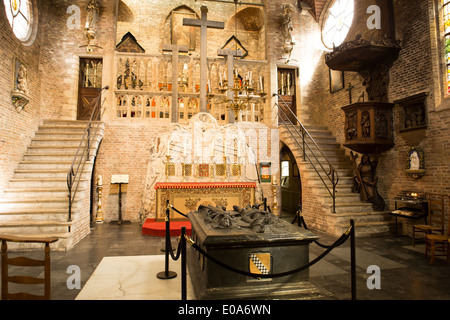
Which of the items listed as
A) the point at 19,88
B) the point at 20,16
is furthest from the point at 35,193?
the point at 20,16

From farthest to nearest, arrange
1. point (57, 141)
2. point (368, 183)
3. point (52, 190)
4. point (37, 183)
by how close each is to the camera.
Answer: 1. point (57, 141)
2. point (368, 183)
3. point (37, 183)
4. point (52, 190)

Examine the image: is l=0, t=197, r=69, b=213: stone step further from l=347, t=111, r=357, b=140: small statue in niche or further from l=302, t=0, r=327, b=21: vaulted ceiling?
l=302, t=0, r=327, b=21: vaulted ceiling

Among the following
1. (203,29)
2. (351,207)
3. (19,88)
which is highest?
(203,29)

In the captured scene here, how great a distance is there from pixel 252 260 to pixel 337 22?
10.3 meters

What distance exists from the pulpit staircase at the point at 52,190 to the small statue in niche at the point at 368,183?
7376mm

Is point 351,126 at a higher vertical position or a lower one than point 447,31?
lower

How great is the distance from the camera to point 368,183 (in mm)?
7945

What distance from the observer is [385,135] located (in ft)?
25.0

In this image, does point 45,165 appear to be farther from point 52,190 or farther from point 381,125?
point 381,125

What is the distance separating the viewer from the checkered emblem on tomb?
3439mm

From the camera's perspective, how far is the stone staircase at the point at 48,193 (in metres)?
5.77

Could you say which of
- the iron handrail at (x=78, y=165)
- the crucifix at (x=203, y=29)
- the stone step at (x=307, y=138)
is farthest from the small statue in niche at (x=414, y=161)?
the iron handrail at (x=78, y=165)

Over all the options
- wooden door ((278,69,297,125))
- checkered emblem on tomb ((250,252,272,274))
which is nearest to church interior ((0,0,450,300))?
checkered emblem on tomb ((250,252,272,274))
